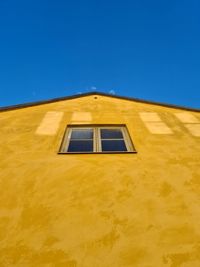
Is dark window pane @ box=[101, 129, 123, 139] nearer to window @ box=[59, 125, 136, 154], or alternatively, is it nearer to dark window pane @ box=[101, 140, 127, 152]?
window @ box=[59, 125, 136, 154]

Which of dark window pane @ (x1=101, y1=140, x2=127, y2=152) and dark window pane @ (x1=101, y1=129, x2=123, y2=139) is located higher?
dark window pane @ (x1=101, y1=129, x2=123, y2=139)

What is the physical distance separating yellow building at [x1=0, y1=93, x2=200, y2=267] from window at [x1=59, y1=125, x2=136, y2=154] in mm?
22

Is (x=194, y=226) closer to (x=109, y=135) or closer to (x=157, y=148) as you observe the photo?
(x=157, y=148)

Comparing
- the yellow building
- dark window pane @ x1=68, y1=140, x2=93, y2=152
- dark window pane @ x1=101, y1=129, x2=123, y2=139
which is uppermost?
dark window pane @ x1=101, y1=129, x2=123, y2=139

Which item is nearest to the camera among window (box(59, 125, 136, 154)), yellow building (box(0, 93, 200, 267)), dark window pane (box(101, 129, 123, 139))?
yellow building (box(0, 93, 200, 267))

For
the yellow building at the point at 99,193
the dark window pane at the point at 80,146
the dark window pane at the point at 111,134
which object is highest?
the dark window pane at the point at 111,134

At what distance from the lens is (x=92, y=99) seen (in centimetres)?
805

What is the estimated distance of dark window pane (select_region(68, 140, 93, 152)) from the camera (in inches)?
190

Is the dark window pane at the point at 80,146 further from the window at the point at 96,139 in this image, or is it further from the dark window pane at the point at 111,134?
the dark window pane at the point at 111,134

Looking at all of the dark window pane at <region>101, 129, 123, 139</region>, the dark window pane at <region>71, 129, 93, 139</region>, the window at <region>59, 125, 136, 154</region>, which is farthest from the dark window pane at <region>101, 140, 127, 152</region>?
the dark window pane at <region>71, 129, 93, 139</region>

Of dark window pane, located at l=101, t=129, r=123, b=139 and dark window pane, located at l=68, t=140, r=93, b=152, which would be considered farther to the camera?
dark window pane, located at l=101, t=129, r=123, b=139

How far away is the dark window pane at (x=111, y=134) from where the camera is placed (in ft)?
17.9

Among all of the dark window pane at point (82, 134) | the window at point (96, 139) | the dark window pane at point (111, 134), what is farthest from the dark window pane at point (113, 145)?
the dark window pane at point (82, 134)

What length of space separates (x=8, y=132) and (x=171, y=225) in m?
3.99
